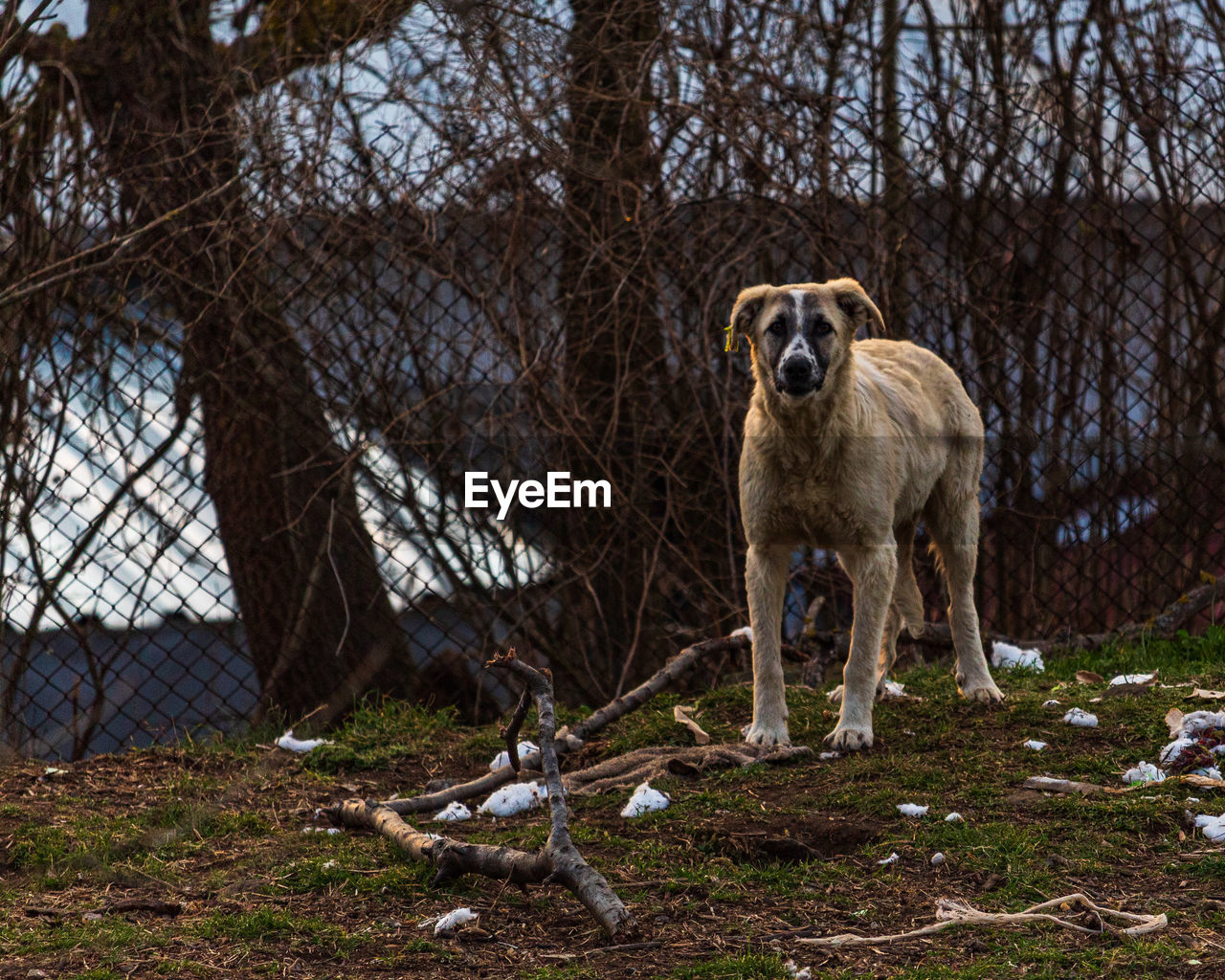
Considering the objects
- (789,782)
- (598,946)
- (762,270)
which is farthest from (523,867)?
(762,270)

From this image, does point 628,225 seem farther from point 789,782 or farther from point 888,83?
point 789,782

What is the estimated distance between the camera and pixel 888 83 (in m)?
6.30

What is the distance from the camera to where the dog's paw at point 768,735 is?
170 inches

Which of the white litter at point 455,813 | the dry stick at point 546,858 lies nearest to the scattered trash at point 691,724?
the white litter at point 455,813

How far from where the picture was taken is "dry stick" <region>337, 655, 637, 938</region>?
2.77 m

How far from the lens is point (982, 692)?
482 centimetres

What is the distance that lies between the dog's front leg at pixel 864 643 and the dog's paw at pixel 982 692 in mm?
685

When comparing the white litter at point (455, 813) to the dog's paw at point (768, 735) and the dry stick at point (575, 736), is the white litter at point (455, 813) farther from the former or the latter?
the dog's paw at point (768, 735)

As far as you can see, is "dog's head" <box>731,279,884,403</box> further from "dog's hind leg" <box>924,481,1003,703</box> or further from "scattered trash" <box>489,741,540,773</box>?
"scattered trash" <box>489,741,540,773</box>

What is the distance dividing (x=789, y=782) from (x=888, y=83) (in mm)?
3970

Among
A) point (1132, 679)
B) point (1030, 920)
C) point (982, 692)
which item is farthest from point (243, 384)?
point (1030, 920)

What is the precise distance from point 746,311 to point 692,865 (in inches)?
80.8

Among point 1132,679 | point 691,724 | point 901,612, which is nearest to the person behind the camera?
point 691,724

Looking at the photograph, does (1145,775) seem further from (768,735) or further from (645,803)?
(645,803)
